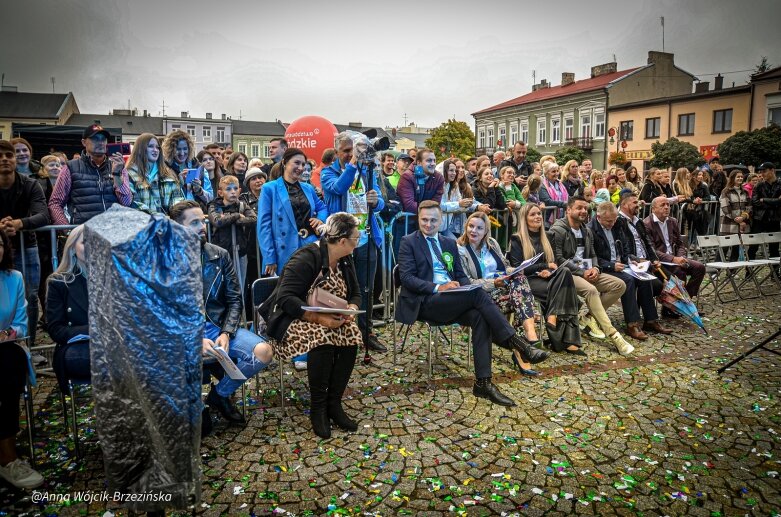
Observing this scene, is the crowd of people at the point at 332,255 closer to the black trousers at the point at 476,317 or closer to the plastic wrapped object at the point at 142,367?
the black trousers at the point at 476,317

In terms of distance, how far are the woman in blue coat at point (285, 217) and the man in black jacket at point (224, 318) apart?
1.18 m

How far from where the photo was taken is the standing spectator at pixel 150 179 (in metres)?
6.07

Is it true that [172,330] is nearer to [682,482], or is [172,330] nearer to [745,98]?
[682,482]

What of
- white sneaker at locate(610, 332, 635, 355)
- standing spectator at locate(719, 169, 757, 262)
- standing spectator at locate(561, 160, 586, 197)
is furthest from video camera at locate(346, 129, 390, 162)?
standing spectator at locate(719, 169, 757, 262)

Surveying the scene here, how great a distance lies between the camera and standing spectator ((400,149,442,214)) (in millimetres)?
7363

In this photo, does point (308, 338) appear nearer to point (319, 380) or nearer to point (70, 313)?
point (319, 380)

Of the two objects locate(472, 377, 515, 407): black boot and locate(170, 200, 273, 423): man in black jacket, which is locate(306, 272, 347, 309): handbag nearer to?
locate(170, 200, 273, 423): man in black jacket

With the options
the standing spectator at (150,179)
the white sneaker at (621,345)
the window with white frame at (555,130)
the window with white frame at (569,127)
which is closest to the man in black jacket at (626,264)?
the white sneaker at (621,345)

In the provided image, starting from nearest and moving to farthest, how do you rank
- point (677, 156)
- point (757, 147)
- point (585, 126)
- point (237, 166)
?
point (237, 166), point (757, 147), point (677, 156), point (585, 126)

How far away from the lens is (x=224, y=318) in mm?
4477

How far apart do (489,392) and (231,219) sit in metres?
3.23

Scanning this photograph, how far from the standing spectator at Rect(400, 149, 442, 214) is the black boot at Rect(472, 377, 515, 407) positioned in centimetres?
298

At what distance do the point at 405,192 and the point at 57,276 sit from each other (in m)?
4.43

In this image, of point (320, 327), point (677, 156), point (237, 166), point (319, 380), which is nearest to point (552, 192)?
point (237, 166)
